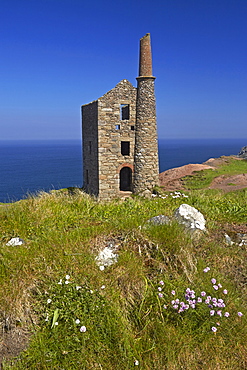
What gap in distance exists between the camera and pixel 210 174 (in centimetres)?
2495

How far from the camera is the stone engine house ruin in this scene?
66.9 ft

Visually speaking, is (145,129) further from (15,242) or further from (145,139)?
(15,242)

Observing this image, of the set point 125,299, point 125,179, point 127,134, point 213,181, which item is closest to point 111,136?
point 127,134

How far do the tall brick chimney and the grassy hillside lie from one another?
50.5ft

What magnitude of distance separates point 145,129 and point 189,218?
15.3 m

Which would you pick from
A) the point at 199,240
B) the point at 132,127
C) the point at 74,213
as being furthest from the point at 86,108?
the point at 199,240

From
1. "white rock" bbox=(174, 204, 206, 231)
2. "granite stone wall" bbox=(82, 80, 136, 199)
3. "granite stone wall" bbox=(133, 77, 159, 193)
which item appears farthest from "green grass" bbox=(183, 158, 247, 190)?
"white rock" bbox=(174, 204, 206, 231)

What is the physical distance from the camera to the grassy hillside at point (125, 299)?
3.67m

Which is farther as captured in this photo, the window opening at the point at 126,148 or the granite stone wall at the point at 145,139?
the window opening at the point at 126,148

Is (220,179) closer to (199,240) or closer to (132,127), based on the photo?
(132,127)

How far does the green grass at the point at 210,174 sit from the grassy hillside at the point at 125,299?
54.7 feet

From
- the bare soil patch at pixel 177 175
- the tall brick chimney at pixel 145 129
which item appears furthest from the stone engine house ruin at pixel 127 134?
the bare soil patch at pixel 177 175

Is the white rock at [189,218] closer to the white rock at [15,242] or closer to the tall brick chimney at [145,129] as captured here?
the white rock at [15,242]

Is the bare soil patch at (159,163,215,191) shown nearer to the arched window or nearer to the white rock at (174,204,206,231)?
the arched window
